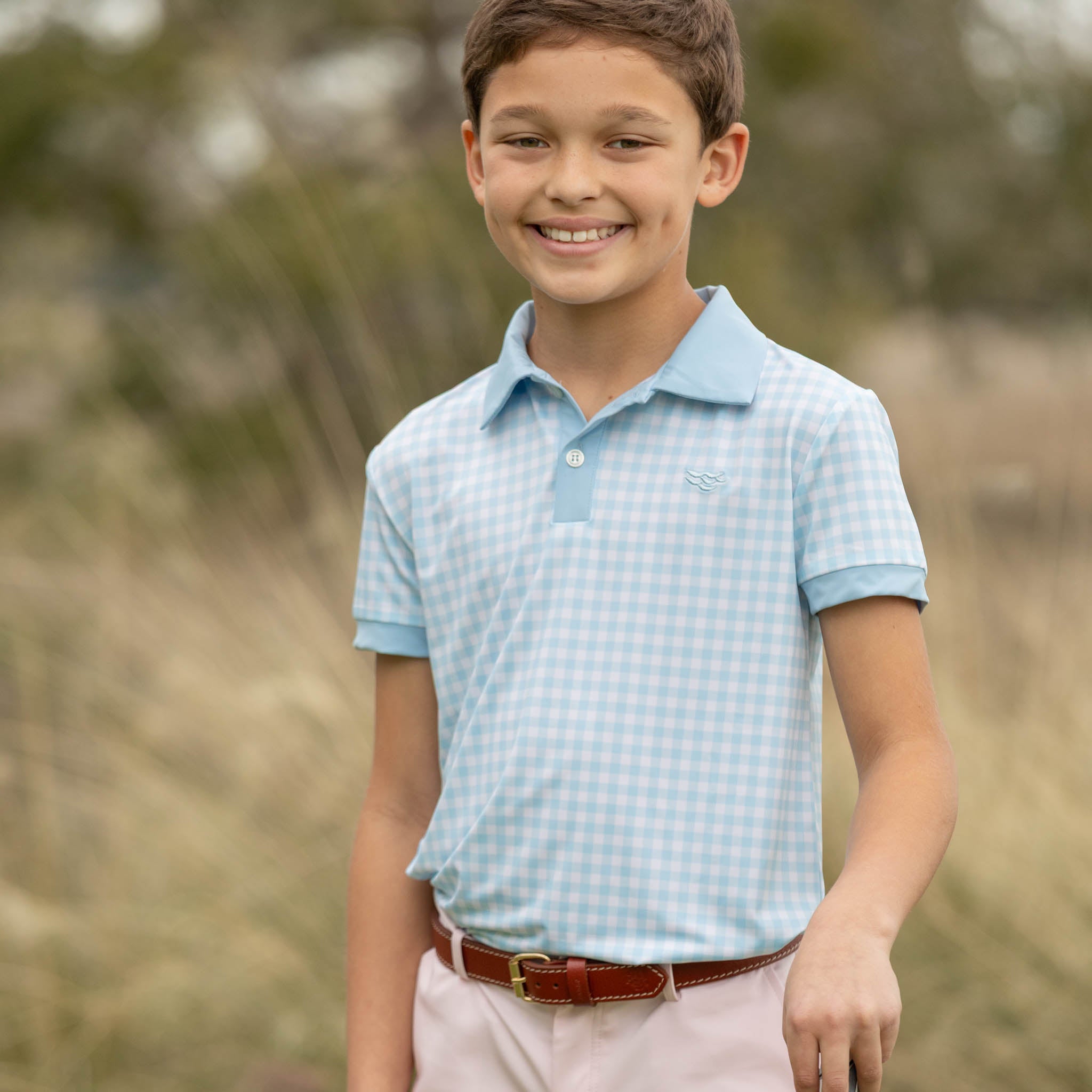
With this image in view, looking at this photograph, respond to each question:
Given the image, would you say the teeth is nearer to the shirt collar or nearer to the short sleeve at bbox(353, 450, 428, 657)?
the shirt collar

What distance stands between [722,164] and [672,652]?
0.49m

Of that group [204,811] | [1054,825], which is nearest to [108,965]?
[204,811]

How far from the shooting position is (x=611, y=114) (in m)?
1.26

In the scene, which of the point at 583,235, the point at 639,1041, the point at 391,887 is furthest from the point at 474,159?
the point at 639,1041

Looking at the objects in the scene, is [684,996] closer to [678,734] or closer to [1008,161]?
[678,734]

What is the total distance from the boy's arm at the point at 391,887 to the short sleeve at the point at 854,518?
1.47 feet

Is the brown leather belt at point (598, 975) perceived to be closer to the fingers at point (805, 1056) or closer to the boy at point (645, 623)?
the boy at point (645, 623)

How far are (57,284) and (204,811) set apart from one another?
531cm

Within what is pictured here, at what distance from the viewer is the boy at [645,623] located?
4.02 ft

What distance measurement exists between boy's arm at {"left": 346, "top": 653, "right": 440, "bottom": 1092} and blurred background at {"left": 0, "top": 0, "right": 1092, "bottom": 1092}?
3.73ft

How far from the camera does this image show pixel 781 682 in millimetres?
1264

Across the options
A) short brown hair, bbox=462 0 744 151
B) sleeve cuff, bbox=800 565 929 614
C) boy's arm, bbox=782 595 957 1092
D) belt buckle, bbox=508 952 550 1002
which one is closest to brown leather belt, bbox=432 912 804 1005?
belt buckle, bbox=508 952 550 1002

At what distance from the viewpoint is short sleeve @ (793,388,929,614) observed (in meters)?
1.19

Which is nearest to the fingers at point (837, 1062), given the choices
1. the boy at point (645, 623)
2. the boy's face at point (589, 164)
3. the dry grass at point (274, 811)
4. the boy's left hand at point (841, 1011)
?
the boy's left hand at point (841, 1011)
